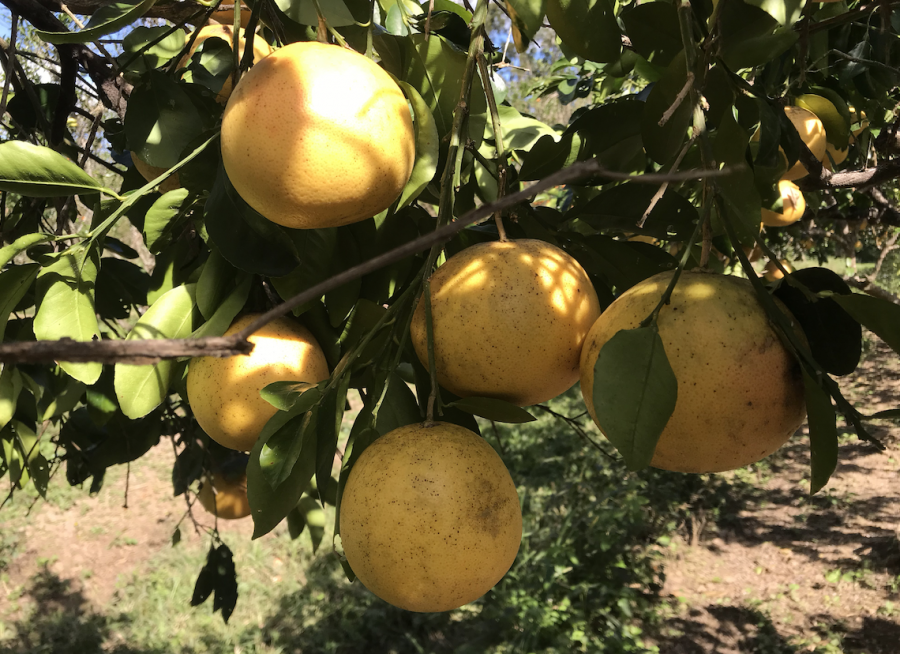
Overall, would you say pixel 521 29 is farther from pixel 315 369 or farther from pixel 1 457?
pixel 1 457

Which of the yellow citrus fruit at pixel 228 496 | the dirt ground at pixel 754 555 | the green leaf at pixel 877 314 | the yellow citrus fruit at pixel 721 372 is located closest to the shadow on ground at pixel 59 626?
the dirt ground at pixel 754 555

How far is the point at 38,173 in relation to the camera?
0.86m

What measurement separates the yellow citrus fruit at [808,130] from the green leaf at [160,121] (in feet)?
4.08

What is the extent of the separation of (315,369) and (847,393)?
7.97 metres

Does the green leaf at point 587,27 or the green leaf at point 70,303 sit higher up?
the green leaf at point 587,27

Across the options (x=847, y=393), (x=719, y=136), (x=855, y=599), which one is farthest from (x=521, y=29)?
(x=847, y=393)

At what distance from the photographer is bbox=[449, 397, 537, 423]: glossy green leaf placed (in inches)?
28.0

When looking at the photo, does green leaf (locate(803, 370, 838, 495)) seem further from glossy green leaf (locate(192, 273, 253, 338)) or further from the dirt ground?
the dirt ground

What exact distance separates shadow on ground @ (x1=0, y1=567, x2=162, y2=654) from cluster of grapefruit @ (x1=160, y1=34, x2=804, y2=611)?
374 cm

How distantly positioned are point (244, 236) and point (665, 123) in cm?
51

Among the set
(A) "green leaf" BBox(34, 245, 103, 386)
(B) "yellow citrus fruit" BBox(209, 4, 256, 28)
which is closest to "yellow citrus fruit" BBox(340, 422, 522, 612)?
(A) "green leaf" BBox(34, 245, 103, 386)

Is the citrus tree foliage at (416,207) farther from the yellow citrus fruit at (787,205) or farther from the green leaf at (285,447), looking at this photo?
the yellow citrus fruit at (787,205)

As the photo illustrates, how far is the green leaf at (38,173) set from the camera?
32.8 inches

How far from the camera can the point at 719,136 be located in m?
0.75
